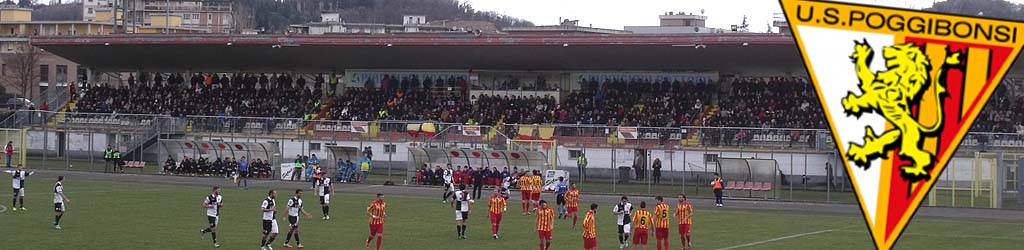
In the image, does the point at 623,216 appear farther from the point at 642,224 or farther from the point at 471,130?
the point at 471,130

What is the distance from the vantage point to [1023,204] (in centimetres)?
4988

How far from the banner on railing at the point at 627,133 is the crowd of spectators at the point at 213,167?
17423 mm

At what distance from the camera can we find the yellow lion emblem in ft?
21.6

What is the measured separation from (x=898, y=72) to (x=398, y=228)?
32.8 m

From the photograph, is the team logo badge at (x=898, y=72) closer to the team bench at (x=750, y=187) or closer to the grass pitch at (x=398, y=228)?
the grass pitch at (x=398, y=228)

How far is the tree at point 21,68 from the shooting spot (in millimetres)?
111438

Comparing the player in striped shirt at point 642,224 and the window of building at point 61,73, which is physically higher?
the window of building at point 61,73

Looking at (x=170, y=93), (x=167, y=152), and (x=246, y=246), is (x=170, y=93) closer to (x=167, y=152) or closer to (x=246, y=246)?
(x=167, y=152)

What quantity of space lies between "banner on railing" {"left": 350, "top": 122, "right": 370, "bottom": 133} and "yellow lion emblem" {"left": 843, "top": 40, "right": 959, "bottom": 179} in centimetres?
5736

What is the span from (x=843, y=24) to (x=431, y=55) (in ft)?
231

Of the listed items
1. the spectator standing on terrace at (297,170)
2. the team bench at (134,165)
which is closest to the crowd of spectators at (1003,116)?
the spectator standing on terrace at (297,170)

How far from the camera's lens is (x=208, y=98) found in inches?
3231

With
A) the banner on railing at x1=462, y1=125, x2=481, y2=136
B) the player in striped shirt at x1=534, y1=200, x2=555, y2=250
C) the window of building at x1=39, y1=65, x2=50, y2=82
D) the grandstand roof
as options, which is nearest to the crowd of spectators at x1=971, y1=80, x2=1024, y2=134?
the grandstand roof

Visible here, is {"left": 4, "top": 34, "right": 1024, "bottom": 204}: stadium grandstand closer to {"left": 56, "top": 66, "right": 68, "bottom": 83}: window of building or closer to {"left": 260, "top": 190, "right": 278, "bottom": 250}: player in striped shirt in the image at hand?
{"left": 260, "top": 190, "right": 278, "bottom": 250}: player in striped shirt
